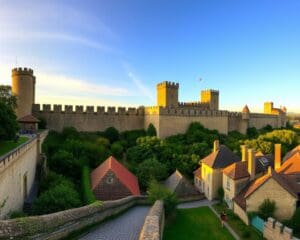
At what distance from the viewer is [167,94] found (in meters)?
42.3

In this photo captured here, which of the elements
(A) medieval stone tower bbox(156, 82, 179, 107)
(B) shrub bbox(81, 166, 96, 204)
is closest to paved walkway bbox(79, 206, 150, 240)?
(B) shrub bbox(81, 166, 96, 204)

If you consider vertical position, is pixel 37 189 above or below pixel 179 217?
above

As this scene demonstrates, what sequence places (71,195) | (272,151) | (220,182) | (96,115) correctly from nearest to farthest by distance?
(71,195) < (220,182) < (272,151) < (96,115)

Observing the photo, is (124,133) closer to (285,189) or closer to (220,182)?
(220,182)

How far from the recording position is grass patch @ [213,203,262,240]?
664 inches

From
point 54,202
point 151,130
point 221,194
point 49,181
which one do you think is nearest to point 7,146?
point 49,181

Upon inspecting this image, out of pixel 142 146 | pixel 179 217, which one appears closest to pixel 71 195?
pixel 179 217

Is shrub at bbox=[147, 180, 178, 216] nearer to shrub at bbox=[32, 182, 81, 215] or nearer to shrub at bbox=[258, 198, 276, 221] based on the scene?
shrub at bbox=[32, 182, 81, 215]

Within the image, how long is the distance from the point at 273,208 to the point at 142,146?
53.3 feet

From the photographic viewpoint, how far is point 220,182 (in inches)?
1022

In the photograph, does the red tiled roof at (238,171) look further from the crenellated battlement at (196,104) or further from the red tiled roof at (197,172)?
the crenellated battlement at (196,104)

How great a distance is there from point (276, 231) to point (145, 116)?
2632 cm

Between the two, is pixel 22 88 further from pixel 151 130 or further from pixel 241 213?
pixel 241 213

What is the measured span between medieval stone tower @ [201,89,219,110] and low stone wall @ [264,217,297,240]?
37596 millimetres
